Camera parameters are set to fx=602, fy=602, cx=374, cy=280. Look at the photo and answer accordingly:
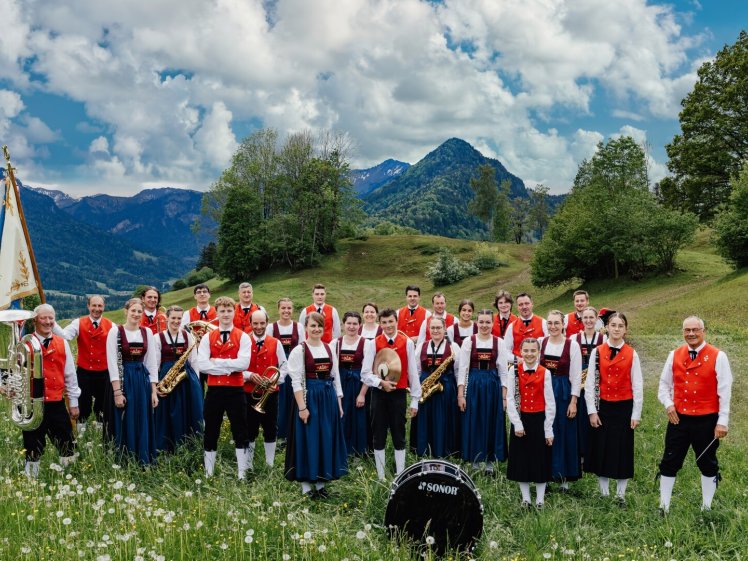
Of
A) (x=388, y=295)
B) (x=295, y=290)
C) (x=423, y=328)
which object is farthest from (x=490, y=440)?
(x=295, y=290)

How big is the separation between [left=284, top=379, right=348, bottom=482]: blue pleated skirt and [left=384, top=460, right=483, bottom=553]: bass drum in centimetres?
160

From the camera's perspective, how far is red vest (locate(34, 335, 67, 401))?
7.02 meters

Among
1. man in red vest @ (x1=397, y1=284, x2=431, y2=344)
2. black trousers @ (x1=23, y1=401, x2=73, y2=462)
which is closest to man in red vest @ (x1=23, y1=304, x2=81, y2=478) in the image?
black trousers @ (x1=23, y1=401, x2=73, y2=462)

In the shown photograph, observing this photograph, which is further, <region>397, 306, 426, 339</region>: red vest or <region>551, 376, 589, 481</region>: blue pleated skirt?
<region>397, 306, 426, 339</region>: red vest

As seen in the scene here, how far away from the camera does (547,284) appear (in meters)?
37.4

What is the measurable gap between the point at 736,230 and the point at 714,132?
16.6 meters

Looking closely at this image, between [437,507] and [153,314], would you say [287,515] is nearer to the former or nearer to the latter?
[437,507]

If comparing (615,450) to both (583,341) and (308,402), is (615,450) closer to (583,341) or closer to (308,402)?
(583,341)

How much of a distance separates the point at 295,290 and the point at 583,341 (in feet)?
128

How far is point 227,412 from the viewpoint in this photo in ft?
24.3

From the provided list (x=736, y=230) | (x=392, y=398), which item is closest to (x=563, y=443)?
(x=392, y=398)

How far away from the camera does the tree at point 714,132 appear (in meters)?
40.6

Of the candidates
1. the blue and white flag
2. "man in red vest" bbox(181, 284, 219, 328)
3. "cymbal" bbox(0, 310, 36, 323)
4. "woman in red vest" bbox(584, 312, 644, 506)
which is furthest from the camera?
"man in red vest" bbox(181, 284, 219, 328)

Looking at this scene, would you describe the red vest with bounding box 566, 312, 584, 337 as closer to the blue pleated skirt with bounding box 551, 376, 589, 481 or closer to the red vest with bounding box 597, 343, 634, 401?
the blue pleated skirt with bounding box 551, 376, 589, 481
